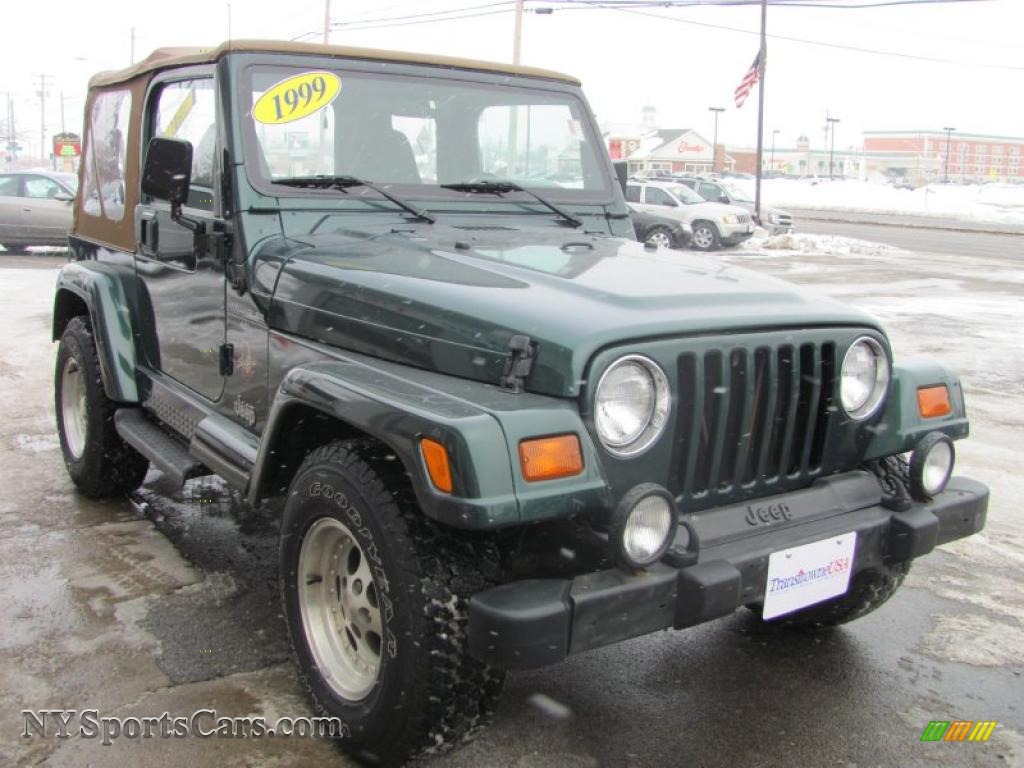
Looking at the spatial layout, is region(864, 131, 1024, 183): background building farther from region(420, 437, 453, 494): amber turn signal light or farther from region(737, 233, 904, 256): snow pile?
region(420, 437, 453, 494): amber turn signal light

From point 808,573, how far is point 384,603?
3.79 feet

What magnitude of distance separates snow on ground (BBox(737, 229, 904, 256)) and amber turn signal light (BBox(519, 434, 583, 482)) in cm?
1981

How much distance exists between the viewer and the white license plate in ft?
8.79

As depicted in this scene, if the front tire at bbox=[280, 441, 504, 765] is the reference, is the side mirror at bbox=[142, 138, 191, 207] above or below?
above

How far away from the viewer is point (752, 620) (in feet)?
12.6

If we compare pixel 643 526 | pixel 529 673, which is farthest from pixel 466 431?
pixel 529 673

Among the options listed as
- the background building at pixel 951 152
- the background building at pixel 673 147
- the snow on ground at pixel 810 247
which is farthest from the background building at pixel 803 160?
the snow on ground at pixel 810 247

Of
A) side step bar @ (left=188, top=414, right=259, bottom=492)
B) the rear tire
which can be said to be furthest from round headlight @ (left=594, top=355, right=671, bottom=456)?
the rear tire

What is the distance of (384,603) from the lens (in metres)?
2.52

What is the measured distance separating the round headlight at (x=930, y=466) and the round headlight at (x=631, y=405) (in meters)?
0.94

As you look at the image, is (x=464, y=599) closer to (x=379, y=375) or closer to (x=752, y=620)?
(x=379, y=375)

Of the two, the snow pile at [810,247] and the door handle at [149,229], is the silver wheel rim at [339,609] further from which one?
the snow pile at [810,247]

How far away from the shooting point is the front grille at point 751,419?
2672 millimetres

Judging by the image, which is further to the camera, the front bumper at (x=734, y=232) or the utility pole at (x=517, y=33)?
the utility pole at (x=517, y=33)
